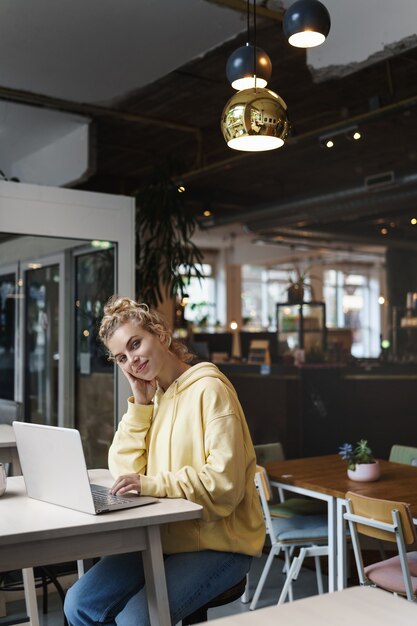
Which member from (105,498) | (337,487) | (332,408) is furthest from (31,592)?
(332,408)

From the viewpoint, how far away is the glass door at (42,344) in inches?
199

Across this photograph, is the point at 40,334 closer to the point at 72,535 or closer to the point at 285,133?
the point at 285,133

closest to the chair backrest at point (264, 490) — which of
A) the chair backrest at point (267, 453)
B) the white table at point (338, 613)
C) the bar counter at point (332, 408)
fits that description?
the chair backrest at point (267, 453)

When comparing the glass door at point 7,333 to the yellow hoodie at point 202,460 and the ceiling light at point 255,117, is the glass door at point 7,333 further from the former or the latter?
the yellow hoodie at point 202,460

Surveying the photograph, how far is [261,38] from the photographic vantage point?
5238 millimetres

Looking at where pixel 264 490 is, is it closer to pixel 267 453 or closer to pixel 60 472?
pixel 267 453

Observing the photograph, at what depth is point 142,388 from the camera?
8.66ft

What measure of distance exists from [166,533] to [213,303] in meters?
14.7

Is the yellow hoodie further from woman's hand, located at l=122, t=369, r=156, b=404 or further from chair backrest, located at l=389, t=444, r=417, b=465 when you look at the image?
chair backrest, located at l=389, t=444, r=417, b=465

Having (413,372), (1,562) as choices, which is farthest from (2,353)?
(413,372)

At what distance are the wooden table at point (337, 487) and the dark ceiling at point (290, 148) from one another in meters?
2.18

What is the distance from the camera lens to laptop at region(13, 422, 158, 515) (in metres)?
2.15

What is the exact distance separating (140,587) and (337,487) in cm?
165

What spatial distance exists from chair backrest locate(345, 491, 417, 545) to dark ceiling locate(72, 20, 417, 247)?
2.49 meters
